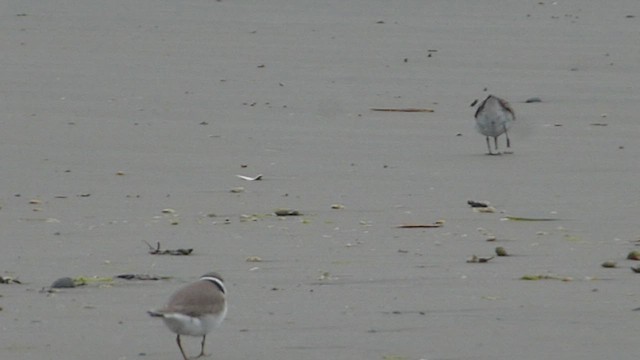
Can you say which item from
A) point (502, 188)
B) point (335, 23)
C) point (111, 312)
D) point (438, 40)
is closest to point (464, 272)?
point (111, 312)

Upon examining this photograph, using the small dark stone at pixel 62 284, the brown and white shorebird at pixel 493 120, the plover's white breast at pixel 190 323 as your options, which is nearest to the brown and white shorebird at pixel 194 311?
the plover's white breast at pixel 190 323

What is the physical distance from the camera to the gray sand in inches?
249

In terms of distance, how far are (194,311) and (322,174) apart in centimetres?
497

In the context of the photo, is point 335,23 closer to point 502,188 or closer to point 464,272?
point 502,188

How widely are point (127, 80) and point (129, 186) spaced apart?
4613 mm

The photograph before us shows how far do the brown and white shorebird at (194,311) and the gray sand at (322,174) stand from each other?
0.25 meters

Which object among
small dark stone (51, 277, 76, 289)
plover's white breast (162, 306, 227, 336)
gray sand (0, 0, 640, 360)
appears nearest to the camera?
plover's white breast (162, 306, 227, 336)

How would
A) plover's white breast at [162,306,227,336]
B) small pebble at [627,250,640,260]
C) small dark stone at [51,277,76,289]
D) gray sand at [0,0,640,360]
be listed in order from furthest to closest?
1. small pebble at [627,250,640,260]
2. small dark stone at [51,277,76,289]
3. gray sand at [0,0,640,360]
4. plover's white breast at [162,306,227,336]

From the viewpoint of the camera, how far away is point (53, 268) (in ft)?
24.4

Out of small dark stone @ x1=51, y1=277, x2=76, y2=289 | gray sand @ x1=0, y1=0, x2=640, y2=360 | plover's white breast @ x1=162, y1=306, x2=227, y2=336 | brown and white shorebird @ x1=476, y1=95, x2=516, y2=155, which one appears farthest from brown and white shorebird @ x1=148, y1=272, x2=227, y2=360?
brown and white shorebird @ x1=476, y1=95, x2=516, y2=155

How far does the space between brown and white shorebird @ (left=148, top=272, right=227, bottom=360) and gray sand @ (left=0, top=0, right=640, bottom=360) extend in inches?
9.8

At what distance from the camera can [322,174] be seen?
10.5m

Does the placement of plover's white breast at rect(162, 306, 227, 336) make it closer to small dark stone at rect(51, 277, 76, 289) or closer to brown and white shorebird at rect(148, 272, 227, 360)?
brown and white shorebird at rect(148, 272, 227, 360)

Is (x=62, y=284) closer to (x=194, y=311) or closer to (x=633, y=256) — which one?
(x=194, y=311)
